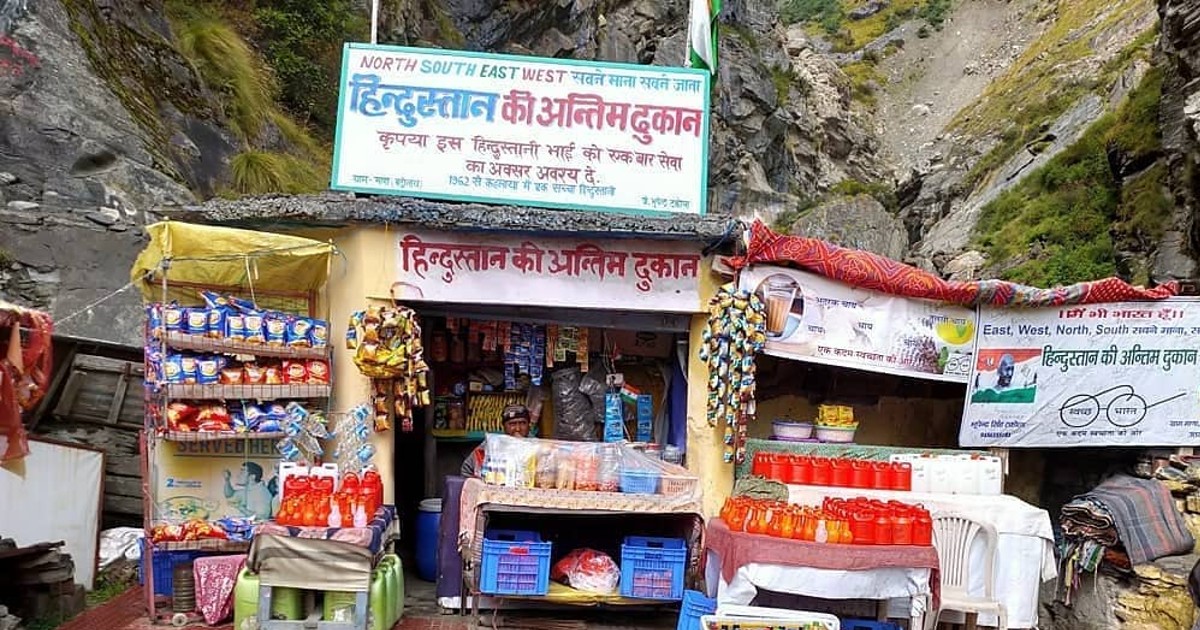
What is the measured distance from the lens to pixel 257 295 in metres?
6.82

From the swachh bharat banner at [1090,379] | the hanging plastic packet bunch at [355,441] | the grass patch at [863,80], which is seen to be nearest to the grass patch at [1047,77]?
the grass patch at [863,80]

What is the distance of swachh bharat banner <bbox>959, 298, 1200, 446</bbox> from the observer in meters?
7.22

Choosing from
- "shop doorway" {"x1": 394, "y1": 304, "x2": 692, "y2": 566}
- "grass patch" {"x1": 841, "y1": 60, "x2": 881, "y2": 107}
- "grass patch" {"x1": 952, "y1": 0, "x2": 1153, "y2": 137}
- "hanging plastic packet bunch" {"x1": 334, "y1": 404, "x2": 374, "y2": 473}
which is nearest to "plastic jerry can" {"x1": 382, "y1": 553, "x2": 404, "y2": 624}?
"hanging plastic packet bunch" {"x1": 334, "y1": 404, "x2": 374, "y2": 473}

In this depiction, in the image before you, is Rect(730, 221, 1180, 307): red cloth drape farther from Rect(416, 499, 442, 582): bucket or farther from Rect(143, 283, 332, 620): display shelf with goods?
Rect(143, 283, 332, 620): display shelf with goods

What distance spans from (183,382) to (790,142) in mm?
44342

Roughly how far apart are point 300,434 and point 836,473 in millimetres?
4270

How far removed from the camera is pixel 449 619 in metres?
6.34

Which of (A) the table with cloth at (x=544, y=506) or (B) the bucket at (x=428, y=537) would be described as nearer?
(A) the table with cloth at (x=544, y=506)

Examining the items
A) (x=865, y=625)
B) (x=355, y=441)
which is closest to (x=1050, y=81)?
(x=865, y=625)

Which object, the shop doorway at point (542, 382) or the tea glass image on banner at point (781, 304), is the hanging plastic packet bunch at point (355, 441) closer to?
the shop doorway at point (542, 382)

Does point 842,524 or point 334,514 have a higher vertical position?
point 842,524

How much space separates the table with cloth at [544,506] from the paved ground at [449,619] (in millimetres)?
227

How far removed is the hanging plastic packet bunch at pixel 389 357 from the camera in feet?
20.5

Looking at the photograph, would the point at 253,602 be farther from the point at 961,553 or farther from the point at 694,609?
the point at 961,553
